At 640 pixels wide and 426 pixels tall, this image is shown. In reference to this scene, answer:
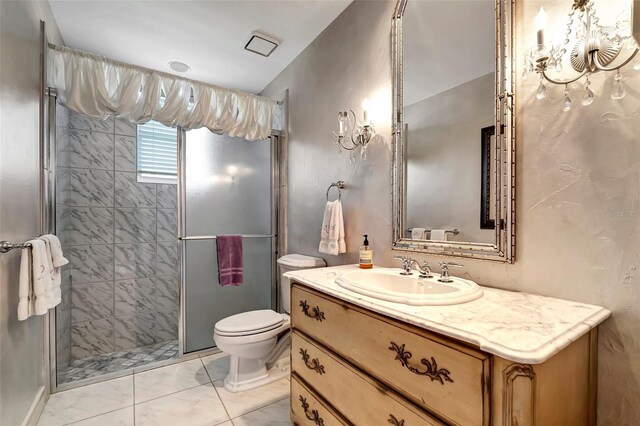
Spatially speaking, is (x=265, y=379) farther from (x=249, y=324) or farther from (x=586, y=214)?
(x=586, y=214)

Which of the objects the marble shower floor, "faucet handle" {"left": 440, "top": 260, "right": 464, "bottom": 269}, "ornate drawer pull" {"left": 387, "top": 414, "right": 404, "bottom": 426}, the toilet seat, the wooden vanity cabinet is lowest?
the marble shower floor

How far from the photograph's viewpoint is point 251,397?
187 centimetres

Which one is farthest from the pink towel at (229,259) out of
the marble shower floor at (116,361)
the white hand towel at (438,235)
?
the white hand towel at (438,235)

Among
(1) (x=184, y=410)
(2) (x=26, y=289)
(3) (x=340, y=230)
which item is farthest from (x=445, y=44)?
(1) (x=184, y=410)

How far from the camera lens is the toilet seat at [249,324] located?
6.21ft

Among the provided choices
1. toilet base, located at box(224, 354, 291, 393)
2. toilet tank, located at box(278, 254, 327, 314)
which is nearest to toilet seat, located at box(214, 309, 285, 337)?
toilet tank, located at box(278, 254, 327, 314)

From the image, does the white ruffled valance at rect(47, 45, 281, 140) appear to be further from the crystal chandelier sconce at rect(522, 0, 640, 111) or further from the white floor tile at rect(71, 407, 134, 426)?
the crystal chandelier sconce at rect(522, 0, 640, 111)

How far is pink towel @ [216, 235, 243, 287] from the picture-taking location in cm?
253

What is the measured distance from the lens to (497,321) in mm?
799

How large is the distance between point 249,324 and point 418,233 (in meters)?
1.30

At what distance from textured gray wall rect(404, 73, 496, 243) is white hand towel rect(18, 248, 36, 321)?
6.10ft

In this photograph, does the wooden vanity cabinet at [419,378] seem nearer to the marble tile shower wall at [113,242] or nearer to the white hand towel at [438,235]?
the white hand towel at [438,235]

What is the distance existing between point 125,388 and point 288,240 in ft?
5.23

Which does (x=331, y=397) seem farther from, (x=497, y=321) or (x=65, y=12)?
(x=65, y=12)
